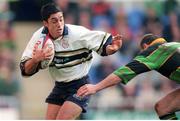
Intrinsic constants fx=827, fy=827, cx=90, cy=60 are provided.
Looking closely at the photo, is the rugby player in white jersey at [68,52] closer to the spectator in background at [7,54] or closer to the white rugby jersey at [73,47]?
the white rugby jersey at [73,47]

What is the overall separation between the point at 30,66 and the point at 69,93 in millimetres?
683

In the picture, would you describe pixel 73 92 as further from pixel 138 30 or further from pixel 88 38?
pixel 138 30

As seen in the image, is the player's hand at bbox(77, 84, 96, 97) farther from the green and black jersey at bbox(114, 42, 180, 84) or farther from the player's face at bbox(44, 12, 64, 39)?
the player's face at bbox(44, 12, 64, 39)

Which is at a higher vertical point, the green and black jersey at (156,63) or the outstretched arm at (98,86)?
the green and black jersey at (156,63)

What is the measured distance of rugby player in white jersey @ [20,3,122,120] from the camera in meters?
9.52

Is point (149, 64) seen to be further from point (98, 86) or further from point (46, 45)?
point (46, 45)

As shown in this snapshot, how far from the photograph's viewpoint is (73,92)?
9.80 metres

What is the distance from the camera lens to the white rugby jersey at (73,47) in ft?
31.6

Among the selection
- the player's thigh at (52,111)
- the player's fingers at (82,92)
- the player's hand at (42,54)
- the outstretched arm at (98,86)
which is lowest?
the player's thigh at (52,111)

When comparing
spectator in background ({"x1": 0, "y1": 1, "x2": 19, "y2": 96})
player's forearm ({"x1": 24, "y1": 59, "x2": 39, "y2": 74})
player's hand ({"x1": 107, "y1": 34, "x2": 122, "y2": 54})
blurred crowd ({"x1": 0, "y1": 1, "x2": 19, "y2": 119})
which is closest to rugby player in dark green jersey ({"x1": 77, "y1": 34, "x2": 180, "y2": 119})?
player's hand ({"x1": 107, "y1": 34, "x2": 122, "y2": 54})

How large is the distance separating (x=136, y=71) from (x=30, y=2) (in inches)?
246

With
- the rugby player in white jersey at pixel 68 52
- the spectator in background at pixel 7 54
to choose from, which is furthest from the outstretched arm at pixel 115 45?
the spectator in background at pixel 7 54

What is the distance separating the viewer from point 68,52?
381 inches

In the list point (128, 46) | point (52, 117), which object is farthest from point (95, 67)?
point (52, 117)
